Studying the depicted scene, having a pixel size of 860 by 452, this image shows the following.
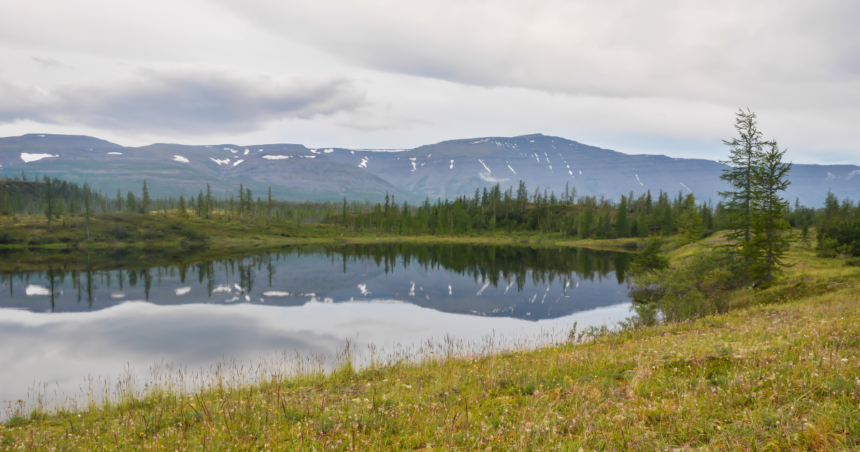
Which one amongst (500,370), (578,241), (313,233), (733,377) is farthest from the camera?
(313,233)

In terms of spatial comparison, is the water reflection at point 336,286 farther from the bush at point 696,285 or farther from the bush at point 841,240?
the bush at point 841,240

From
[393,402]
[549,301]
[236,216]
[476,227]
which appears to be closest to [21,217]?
[236,216]

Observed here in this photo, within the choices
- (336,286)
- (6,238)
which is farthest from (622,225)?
(6,238)

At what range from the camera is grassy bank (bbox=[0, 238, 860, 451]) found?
20.5 ft

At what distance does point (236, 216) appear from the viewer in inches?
7628

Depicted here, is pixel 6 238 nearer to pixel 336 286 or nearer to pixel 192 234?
pixel 192 234

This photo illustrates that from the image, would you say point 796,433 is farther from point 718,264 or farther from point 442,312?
point 718,264

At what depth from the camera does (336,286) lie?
173ft

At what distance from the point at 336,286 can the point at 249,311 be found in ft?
59.4

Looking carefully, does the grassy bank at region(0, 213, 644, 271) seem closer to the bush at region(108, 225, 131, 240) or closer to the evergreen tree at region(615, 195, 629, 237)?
the bush at region(108, 225, 131, 240)

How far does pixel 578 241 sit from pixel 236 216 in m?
153

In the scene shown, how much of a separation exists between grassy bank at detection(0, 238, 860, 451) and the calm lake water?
11143 millimetres

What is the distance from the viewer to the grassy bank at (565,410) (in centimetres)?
625

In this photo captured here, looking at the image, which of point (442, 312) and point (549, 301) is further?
point (549, 301)
